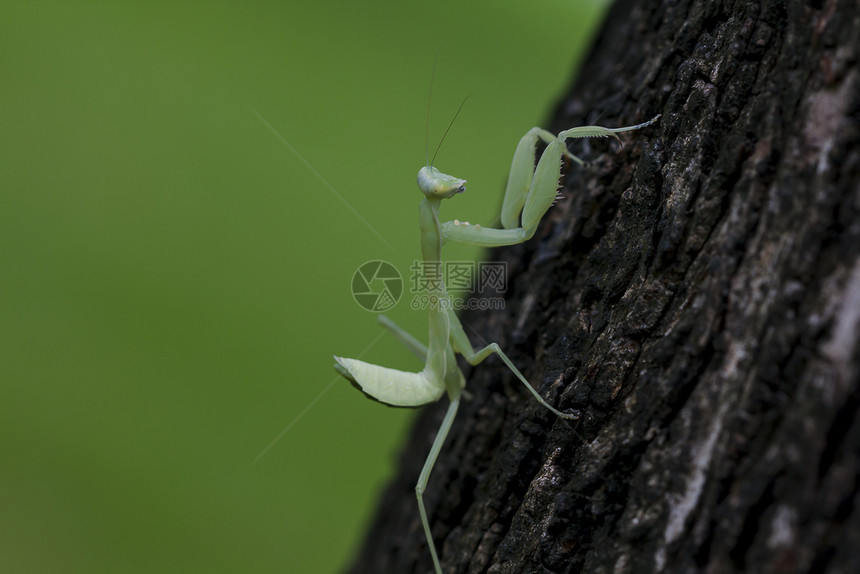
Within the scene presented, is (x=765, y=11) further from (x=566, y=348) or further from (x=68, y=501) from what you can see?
(x=68, y=501)

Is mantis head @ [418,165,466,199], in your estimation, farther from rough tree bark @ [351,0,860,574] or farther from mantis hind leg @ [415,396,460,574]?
mantis hind leg @ [415,396,460,574]

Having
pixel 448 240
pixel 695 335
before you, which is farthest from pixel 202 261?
pixel 695 335

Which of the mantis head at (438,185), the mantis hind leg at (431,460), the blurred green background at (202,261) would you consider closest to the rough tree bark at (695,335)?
the mantis hind leg at (431,460)

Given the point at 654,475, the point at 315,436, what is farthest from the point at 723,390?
the point at 315,436

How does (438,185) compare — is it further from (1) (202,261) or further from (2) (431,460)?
(1) (202,261)

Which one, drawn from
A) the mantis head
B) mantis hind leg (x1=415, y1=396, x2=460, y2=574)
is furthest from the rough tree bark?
the mantis head

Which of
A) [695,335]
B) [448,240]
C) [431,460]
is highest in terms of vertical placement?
[695,335]

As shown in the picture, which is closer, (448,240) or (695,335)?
(695,335)
